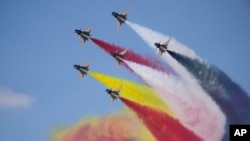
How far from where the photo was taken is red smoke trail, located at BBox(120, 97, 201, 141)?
33.7 m

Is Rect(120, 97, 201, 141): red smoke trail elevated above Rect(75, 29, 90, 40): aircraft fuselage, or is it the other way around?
Rect(75, 29, 90, 40): aircraft fuselage

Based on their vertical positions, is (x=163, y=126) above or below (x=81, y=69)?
below

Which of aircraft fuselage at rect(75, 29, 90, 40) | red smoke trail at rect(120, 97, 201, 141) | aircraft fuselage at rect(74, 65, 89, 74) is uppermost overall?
aircraft fuselage at rect(75, 29, 90, 40)

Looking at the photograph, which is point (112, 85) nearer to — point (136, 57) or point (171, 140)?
point (136, 57)

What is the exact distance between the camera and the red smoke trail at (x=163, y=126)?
33.7 metres

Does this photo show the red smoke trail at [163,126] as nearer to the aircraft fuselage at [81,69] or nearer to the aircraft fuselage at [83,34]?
the aircraft fuselage at [81,69]

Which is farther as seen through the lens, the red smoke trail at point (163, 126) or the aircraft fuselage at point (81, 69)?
the aircraft fuselage at point (81, 69)

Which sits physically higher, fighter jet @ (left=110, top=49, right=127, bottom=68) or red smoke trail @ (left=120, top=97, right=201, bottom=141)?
fighter jet @ (left=110, top=49, right=127, bottom=68)

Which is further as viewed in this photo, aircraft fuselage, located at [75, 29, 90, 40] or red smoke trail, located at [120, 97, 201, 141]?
aircraft fuselage, located at [75, 29, 90, 40]

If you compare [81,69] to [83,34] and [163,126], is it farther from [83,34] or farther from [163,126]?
[163,126]

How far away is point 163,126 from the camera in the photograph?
33906 mm

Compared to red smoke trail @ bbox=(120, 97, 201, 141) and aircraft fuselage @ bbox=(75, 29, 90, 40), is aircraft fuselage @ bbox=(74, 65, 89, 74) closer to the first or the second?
aircraft fuselage @ bbox=(75, 29, 90, 40)

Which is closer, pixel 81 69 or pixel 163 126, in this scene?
pixel 163 126

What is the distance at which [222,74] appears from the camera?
3459 cm
